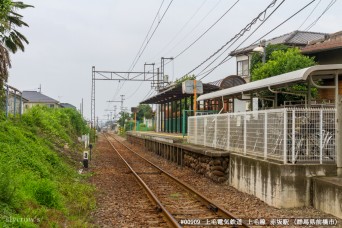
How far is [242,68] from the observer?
40.5 meters

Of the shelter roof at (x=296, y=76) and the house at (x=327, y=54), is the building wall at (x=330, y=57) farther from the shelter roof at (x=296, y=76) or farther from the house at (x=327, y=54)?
the shelter roof at (x=296, y=76)

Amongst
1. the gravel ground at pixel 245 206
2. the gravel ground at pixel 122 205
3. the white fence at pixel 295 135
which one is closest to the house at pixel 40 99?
the gravel ground at pixel 122 205

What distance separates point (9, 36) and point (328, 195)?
13.6 meters

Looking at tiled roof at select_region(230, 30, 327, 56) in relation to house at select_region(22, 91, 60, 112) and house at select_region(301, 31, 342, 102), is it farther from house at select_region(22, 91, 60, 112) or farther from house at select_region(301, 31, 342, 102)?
house at select_region(22, 91, 60, 112)

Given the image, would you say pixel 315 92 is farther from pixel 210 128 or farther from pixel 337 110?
pixel 337 110

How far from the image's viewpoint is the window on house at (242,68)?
131ft

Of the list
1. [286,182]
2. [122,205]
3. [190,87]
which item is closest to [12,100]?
[190,87]

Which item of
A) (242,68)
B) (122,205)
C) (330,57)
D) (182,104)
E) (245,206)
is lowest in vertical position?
(122,205)

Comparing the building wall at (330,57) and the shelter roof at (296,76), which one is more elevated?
the building wall at (330,57)

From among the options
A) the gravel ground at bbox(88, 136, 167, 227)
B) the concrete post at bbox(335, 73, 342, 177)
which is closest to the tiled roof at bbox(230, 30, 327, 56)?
the gravel ground at bbox(88, 136, 167, 227)

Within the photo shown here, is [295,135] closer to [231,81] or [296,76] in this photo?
[296,76]

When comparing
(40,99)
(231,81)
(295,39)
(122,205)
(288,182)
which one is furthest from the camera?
(40,99)

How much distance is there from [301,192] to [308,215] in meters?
0.77

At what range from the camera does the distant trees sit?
545 inches
